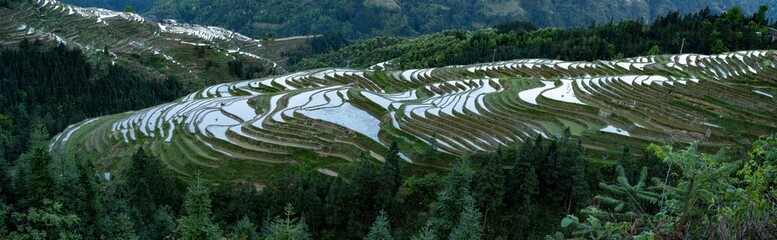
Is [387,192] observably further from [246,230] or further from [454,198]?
[246,230]

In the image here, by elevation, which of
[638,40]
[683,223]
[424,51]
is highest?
[683,223]

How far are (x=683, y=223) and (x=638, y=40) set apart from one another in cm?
6709

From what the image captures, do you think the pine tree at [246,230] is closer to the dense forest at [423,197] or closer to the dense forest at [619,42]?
the dense forest at [423,197]

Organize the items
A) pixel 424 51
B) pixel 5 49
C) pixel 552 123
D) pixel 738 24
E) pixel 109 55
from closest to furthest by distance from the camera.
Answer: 1. pixel 552 123
2. pixel 5 49
3. pixel 738 24
4. pixel 109 55
5. pixel 424 51

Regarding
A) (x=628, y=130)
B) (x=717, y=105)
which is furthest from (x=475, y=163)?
(x=717, y=105)

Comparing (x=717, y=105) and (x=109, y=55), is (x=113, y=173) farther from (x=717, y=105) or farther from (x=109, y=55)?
(x=109, y=55)

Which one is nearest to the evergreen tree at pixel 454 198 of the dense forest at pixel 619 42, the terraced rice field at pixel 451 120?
the terraced rice field at pixel 451 120

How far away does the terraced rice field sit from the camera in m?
24.8

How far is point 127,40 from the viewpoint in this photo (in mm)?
76500

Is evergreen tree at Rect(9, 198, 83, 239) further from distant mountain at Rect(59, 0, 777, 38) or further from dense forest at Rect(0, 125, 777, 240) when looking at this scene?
distant mountain at Rect(59, 0, 777, 38)

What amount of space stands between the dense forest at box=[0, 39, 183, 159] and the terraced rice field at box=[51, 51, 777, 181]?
11.7 m

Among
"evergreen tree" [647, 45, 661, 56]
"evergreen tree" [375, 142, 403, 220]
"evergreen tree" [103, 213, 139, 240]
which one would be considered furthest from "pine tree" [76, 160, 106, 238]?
"evergreen tree" [647, 45, 661, 56]

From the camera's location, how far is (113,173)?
1088 inches

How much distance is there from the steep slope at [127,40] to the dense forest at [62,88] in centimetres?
432
